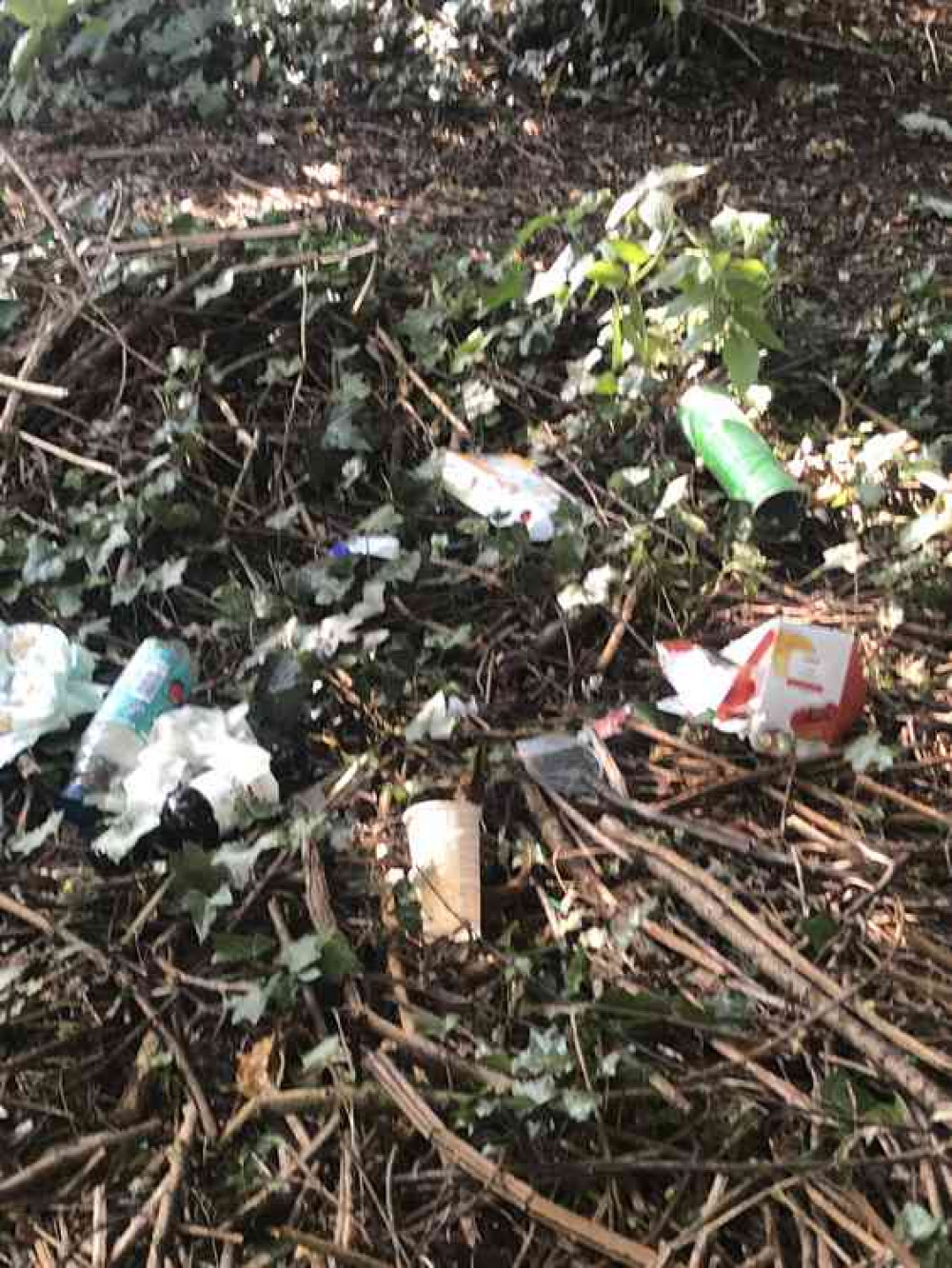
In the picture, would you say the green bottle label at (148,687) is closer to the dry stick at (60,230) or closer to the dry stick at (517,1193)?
the dry stick at (517,1193)

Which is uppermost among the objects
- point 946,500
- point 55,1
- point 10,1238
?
point 55,1

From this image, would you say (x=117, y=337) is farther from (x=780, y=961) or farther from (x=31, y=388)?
(x=780, y=961)

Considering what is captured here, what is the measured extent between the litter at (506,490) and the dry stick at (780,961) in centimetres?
58

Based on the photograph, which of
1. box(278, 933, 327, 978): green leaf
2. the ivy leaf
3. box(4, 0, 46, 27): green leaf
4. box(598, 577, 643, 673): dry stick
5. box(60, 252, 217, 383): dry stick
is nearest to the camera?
box(278, 933, 327, 978): green leaf

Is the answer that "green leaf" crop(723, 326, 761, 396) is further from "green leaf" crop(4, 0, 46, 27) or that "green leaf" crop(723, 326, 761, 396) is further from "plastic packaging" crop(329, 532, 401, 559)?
"green leaf" crop(4, 0, 46, 27)

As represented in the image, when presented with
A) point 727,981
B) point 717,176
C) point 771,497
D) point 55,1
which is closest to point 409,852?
point 727,981

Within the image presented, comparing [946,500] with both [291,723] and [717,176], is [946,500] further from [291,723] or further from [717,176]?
[717,176]

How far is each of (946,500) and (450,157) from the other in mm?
1918

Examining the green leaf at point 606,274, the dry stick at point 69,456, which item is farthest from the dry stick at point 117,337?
the green leaf at point 606,274

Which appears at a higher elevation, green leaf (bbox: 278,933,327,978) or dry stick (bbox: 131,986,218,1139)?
green leaf (bbox: 278,933,327,978)

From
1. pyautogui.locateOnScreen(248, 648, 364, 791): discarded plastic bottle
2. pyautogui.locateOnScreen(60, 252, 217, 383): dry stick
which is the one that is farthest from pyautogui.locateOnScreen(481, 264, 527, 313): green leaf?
pyautogui.locateOnScreen(248, 648, 364, 791): discarded plastic bottle

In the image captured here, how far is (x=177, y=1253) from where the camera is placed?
1219 millimetres

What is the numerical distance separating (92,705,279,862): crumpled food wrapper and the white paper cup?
205mm

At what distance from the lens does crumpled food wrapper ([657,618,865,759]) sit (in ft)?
5.54
